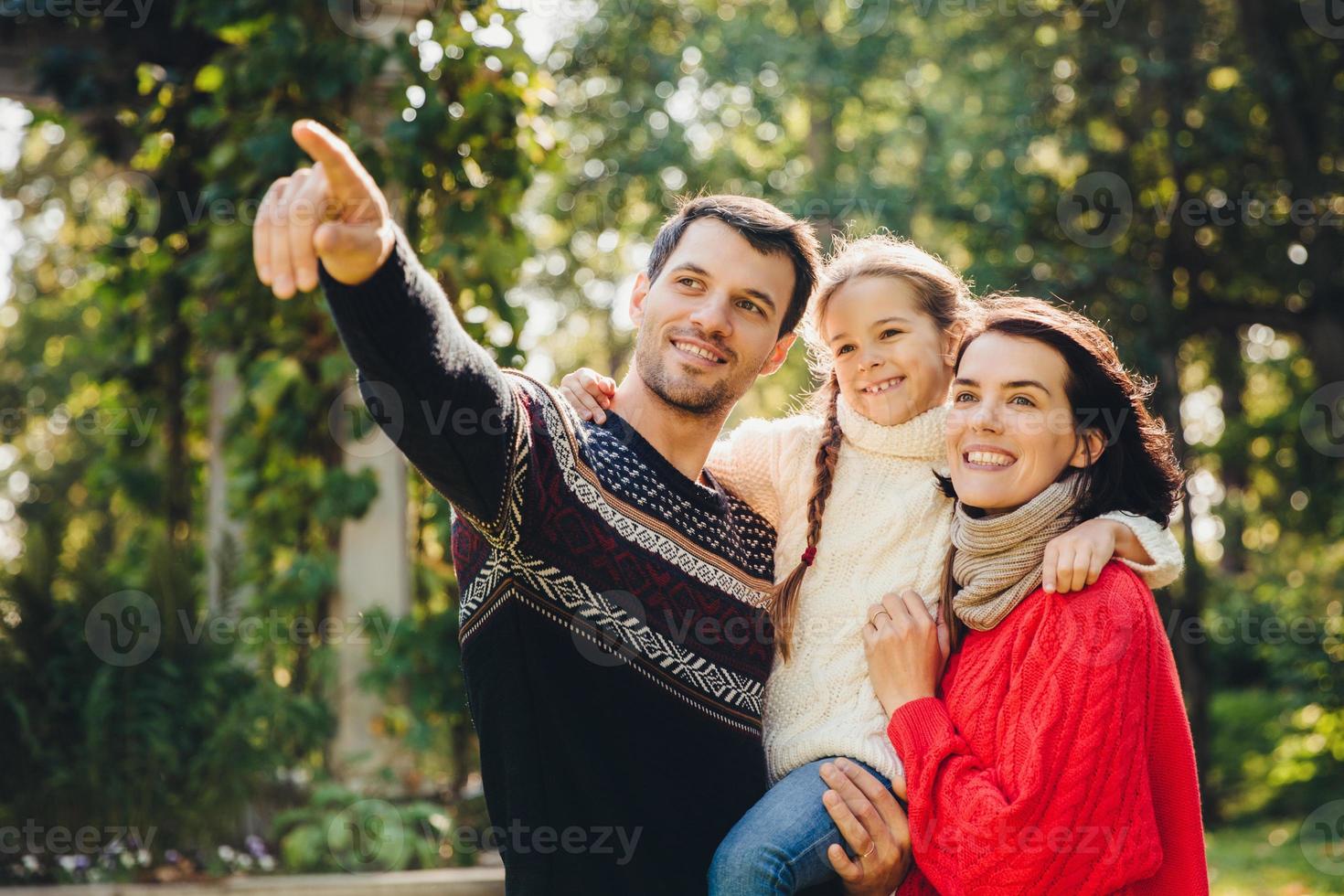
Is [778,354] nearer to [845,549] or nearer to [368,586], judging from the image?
[845,549]

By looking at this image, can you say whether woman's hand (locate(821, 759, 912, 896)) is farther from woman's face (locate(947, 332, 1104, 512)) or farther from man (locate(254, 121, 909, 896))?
woman's face (locate(947, 332, 1104, 512))

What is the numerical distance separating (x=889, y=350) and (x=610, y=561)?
32.1 inches

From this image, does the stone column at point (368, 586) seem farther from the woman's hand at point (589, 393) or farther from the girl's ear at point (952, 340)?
the girl's ear at point (952, 340)

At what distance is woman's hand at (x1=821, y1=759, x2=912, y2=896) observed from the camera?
217 cm

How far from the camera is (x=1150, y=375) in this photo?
8.28 meters

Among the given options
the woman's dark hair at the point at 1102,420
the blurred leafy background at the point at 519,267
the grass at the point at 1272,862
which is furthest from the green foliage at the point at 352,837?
the grass at the point at 1272,862

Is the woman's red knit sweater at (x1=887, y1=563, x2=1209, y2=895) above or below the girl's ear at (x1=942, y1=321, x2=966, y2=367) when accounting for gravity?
below

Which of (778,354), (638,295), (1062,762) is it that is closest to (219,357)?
(638,295)

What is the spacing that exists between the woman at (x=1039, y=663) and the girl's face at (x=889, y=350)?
0.51 feet

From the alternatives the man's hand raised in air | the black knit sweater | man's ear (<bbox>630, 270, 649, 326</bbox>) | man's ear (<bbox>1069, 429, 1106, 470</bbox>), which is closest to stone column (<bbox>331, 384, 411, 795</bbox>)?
man's ear (<bbox>630, 270, 649, 326</bbox>)

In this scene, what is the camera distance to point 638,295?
2.61m

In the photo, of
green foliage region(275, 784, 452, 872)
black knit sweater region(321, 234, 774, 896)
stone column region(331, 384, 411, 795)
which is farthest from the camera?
stone column region(331, 384, 411, 795)

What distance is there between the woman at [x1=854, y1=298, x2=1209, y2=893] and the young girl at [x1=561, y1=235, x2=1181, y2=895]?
0.08 metres

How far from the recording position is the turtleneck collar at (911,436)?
8.21ft
